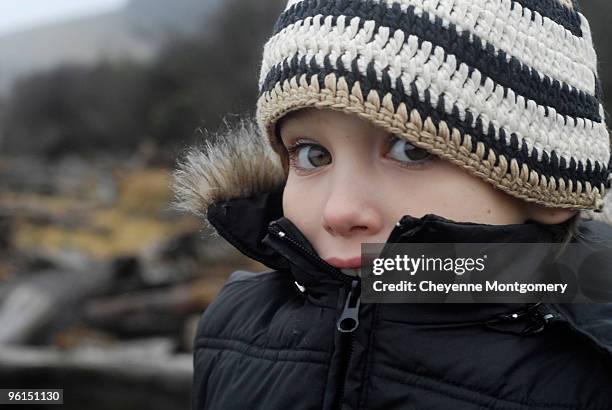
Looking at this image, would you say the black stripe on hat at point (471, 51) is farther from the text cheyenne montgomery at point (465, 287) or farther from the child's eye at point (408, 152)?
the text cheyenne montgomery at point (465, 287)

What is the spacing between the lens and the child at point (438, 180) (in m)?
1.04

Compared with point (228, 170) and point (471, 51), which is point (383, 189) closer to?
point (471, 51)

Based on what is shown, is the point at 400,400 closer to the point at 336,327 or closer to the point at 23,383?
the point at 336,327

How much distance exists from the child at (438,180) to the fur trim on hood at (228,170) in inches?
12.5

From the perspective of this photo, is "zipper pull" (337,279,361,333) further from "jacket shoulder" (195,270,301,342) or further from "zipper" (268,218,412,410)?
"jacket shoulder" (195,270,301,342)

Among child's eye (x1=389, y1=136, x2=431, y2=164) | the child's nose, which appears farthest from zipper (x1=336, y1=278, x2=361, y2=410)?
child's eye (x1=389, y1=136, x2=431, y2=164)

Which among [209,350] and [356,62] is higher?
[356,62]

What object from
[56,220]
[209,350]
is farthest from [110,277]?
[56,220]

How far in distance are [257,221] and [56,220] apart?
1001 centimetres

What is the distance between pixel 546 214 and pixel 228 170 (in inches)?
26.5

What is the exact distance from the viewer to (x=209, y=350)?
145cm

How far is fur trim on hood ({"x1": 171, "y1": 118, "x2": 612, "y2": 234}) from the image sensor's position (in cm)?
151

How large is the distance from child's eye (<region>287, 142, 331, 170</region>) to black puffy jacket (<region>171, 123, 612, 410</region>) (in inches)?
4.0

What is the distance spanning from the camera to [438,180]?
1.08 m
